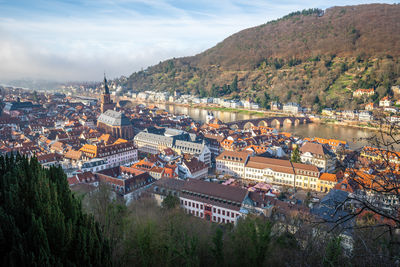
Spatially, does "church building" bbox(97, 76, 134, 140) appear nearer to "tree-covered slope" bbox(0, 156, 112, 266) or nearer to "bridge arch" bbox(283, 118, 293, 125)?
"bridge arch" bbox(283, 118, 293, 125)

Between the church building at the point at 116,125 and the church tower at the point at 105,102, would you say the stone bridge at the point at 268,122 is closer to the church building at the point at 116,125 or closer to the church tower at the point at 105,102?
the church building at the point at 116,125

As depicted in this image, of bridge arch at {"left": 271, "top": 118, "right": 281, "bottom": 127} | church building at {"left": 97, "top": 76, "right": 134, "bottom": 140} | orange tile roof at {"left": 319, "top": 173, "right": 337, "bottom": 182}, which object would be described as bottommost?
bridge arch at {"left": 271, "top": 118, "right": 281, "bottom": 127}

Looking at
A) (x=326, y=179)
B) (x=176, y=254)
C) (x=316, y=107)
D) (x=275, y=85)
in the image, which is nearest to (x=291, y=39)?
(x=275, y=85)

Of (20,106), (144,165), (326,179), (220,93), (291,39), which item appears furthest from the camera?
(291,39)

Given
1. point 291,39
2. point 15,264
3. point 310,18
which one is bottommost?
point 15,264

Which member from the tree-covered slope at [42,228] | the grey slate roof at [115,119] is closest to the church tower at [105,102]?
the grey slate roof at [115,119]

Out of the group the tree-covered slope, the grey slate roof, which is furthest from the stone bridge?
the tree-covered slope

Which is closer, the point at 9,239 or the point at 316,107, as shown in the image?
the point at 9,239

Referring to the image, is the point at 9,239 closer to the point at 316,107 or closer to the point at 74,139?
the point at 74,139
